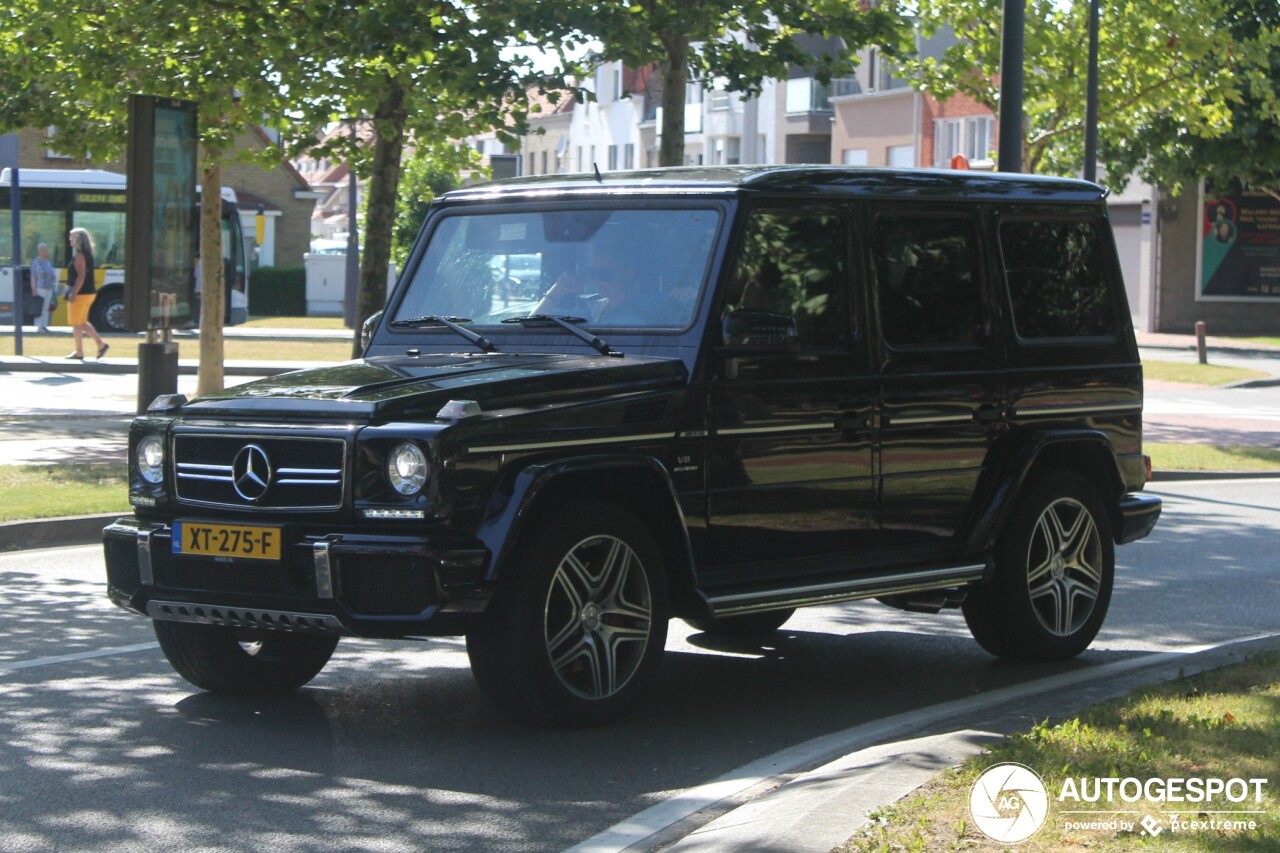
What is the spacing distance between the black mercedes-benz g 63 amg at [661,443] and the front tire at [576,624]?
0.01 m

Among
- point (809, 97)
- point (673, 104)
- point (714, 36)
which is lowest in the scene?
point (673, 104)

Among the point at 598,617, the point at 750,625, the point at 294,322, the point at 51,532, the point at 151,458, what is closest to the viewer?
the point at 598,617

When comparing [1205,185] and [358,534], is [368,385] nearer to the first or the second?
[358,534]

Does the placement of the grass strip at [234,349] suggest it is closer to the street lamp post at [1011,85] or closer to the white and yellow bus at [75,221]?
the white and yellow bus at [75,221]

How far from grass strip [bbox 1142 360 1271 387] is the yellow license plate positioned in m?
27.2

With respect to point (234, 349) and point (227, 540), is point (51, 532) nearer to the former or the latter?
point (227, 540)

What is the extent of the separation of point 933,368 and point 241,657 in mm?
3134

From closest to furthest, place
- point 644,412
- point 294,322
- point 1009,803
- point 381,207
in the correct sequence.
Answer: point 1009,803
point 644,412
point 381,207
point 294,322

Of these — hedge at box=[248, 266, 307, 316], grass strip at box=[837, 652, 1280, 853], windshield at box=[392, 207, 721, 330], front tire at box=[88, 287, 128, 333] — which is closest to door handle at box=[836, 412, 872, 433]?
windshield at box=[392, 207, 721, 330]

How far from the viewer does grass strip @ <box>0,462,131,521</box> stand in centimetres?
1278

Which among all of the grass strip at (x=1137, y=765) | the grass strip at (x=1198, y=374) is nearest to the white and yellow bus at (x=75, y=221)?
the grass strip at (x=1198, y=374)

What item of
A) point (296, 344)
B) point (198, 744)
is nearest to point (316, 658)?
point (198, 744)
